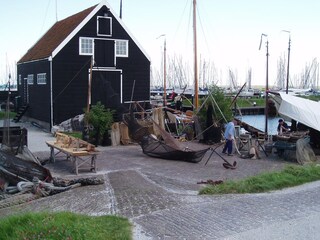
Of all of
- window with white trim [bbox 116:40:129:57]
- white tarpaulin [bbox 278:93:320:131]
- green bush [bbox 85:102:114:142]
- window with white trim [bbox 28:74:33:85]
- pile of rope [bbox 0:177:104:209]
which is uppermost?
window with white trim [bbox 116:40:129:57]

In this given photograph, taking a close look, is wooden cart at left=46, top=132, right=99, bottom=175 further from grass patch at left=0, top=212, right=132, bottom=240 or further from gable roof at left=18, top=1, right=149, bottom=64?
gable roof at left=18, top=1, right=149, bottom=64

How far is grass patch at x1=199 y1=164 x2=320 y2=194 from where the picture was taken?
10281mm

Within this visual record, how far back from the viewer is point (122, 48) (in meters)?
27.4

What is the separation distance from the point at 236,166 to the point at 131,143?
6.79 metres

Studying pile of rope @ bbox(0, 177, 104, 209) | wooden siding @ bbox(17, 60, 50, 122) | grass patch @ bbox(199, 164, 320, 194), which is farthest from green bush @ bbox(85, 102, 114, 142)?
grass patch @ bbox(199, 164, 320, 194)

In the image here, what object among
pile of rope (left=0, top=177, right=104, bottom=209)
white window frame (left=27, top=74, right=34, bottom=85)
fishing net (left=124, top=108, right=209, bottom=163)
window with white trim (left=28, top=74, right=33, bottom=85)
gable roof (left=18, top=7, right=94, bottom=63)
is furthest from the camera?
window with white trim (left=28, top=74, right=33, bottom=85)

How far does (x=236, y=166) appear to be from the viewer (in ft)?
51.4

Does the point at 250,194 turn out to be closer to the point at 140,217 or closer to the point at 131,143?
the point at 140,217

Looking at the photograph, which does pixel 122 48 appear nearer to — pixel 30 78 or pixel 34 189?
pixel 30 78

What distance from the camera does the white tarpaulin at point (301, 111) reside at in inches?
719

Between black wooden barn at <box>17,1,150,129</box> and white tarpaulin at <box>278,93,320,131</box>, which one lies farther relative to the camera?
black wooden barn at <box>17,1,150,129</box>

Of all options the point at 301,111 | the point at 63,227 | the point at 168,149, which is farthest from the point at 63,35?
the point at 63,227

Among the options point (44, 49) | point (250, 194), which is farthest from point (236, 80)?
point (250, 194)

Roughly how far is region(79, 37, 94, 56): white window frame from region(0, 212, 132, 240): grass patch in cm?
1948
